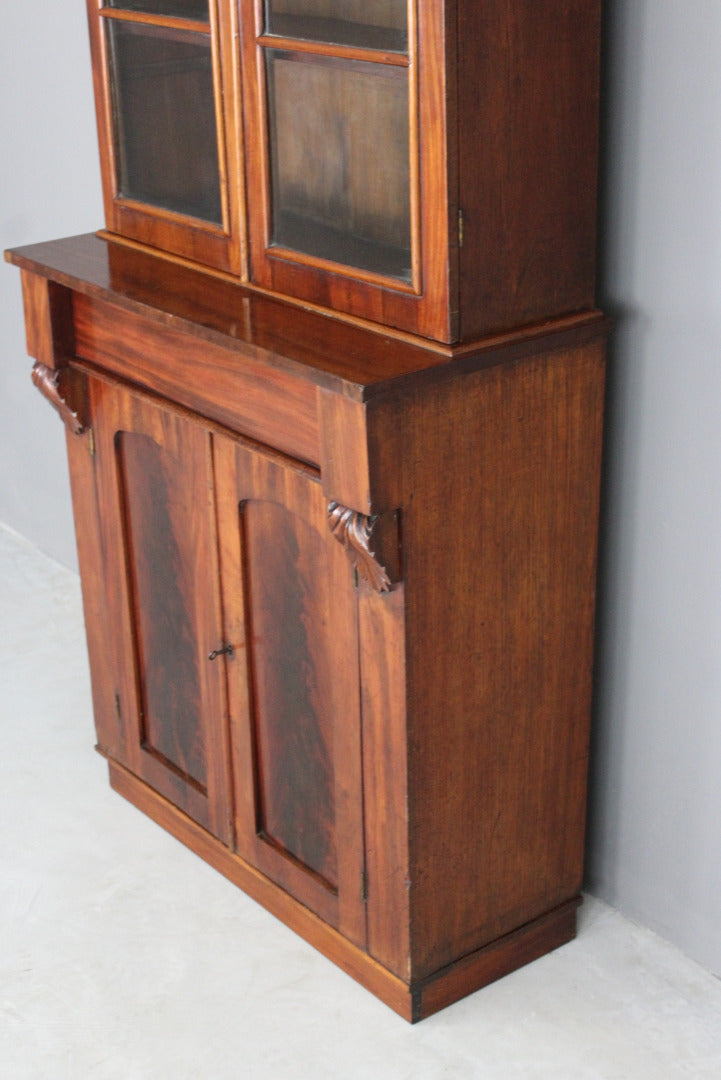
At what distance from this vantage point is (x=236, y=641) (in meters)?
2.48

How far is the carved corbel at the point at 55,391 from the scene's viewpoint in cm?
264

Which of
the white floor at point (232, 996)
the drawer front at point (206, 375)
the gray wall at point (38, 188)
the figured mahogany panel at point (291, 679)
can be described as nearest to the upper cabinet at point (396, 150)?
the drawer front at point (206, 375)

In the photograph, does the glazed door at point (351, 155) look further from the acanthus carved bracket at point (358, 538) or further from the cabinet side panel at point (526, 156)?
the acanthus carved bracket at point (358, 538)

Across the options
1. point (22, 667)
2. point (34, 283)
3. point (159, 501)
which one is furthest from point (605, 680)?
point (22, 667)

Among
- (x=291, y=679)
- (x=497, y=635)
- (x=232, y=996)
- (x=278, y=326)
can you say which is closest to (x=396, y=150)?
(x=278, y=326)

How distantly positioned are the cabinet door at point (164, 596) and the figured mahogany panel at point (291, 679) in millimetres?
100

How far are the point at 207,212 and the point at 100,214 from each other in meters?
1.06

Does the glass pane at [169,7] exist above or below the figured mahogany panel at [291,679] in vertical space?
above

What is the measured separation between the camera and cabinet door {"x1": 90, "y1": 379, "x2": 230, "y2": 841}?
2.48 meters

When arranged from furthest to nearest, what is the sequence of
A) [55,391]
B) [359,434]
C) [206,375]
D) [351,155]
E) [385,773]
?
[55,391] → [206,375] → [385,773] → [351,155] → [359,434]

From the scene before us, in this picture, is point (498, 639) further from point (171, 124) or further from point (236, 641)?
point (171, 124)

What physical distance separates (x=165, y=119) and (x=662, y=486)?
102cm

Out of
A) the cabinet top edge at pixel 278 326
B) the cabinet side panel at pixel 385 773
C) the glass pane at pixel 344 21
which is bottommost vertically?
the cabinet side panel at pixel 385 773

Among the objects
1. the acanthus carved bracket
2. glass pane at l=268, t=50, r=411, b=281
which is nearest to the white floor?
the acanthus carved bracket
